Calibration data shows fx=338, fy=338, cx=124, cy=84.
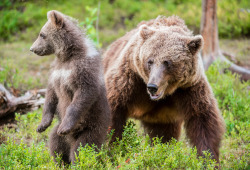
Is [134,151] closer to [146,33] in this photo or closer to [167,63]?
[167,63]

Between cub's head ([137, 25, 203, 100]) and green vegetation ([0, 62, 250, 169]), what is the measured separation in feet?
2.82

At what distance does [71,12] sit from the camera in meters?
13.3

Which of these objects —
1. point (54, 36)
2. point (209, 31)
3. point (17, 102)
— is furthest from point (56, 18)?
point (209, 31)

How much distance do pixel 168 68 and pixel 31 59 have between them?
733 centimetres

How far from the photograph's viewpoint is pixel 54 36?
4.92 meters

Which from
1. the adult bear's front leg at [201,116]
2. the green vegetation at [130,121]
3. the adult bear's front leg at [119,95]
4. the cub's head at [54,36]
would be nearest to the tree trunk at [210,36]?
the green vegetation at [130,121]

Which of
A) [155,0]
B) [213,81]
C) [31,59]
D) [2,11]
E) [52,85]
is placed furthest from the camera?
[155,0]

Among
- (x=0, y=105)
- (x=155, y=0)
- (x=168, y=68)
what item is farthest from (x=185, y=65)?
(x=155, y=0)

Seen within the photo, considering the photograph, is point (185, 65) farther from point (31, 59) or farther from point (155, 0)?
point (155, 0)

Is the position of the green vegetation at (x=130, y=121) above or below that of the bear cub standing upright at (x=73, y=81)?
below

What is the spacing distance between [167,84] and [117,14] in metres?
10.0

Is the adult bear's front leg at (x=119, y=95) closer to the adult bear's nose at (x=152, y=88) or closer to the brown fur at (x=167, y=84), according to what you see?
the brown fur at (x=167, y=84)

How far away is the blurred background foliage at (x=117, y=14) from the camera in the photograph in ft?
41.4

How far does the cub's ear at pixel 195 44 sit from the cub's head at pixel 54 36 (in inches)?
67.8
